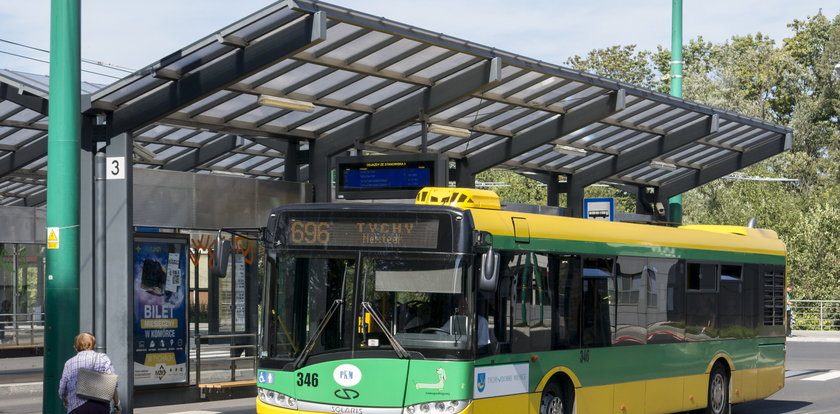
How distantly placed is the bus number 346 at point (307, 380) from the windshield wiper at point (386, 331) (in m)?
0.80

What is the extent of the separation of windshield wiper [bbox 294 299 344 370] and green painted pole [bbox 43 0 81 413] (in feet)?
8.10

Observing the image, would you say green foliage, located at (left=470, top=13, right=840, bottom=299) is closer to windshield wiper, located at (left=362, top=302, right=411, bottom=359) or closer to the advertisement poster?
the advertisement poster

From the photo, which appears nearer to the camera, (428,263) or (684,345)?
(428,263)

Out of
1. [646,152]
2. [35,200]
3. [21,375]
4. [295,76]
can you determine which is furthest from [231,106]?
[35,200]

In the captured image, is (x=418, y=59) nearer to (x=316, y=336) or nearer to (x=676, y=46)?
(x=316, y=336)

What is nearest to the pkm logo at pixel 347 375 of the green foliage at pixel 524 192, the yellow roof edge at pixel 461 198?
the yellow roof edge at pixel 461 198

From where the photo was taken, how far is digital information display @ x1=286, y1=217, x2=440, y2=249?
36.9ft

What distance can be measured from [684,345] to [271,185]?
21.1 ft

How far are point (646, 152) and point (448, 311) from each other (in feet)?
47.3

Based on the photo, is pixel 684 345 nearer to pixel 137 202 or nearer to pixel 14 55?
pixel 137 202

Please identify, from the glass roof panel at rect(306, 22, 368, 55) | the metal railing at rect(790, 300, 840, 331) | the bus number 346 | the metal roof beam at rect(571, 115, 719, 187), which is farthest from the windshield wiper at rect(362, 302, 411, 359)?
the metal railing at rect(790, 300, 840, 331)

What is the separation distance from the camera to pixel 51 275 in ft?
39.2

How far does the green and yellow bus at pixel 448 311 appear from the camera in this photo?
11.0 m

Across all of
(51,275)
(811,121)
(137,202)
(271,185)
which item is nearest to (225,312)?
(271,185)
